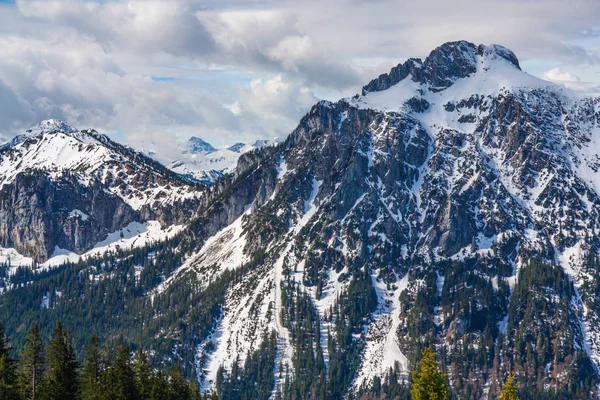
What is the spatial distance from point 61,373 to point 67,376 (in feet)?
4.31

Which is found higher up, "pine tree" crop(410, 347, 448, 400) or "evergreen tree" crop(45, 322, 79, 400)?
"evergreen tree" crop(45, 322, 79, 400)

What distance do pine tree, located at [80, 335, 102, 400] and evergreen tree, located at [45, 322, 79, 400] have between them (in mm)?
1519

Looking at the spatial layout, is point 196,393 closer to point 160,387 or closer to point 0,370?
point 160,387

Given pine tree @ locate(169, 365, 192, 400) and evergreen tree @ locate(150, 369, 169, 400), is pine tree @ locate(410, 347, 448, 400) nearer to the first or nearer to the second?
evergreen tree @ locate(150, 369, 169, 400)

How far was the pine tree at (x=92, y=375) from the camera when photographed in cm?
12275

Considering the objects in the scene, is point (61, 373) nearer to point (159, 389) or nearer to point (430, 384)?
point (159, 389)

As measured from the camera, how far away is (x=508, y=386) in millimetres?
85062

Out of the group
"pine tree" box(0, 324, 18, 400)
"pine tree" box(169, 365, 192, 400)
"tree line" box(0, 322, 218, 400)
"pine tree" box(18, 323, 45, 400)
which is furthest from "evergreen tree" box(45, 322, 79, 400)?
"pine tree" box(169, 365, 192, 400)

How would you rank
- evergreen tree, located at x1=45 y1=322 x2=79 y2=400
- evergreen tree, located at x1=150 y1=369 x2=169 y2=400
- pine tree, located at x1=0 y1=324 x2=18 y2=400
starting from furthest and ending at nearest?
1. evergreen tree, located at x1=150 y1=369 x2=169 y2=400
2. evergreen tree, located at x1=45 y1=322 x2=79 y2=400
3. pine tree, located at x1=0 y1=324 x2=18 y2=400

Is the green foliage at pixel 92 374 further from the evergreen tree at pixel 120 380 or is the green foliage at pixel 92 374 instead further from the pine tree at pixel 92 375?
the evergreen tree at pixel 120 380

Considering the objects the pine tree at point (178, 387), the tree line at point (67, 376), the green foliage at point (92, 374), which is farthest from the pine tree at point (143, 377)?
the pine tree at point (178, 387)

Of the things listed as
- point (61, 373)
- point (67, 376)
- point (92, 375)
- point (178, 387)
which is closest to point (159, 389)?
point (178, 387)

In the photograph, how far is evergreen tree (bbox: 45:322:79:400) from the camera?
408ft

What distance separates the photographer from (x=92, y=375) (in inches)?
5049
